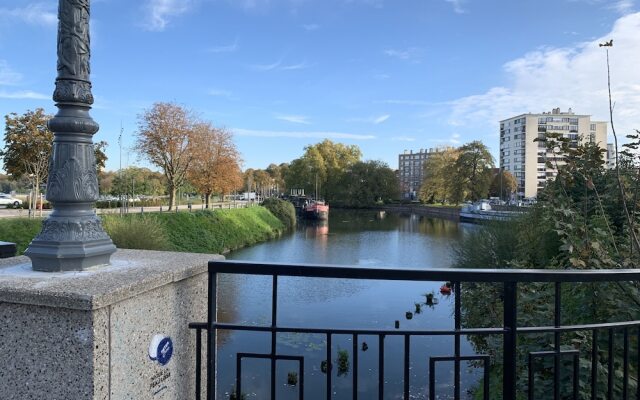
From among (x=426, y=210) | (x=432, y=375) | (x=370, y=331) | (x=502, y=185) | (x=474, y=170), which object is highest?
(x=474, y=170)

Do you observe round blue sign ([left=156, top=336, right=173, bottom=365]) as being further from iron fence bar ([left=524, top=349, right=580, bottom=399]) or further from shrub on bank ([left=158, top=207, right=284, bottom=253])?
shrub on bank ([left=158, top=207, right=284, bottom=253])

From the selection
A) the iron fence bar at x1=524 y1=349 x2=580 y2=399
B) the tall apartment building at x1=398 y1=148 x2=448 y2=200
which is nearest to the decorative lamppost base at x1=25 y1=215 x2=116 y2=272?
the iron fence bar at x1=524 y1=349 x2=580 y2=399

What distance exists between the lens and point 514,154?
350 feet

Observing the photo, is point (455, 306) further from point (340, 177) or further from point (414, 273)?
point (340, 177)

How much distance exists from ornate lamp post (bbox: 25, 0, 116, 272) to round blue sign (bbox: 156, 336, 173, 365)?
20.5 inches

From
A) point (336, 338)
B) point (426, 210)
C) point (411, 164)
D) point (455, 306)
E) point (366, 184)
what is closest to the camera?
point (455, 306)

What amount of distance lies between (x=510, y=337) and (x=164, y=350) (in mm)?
1567

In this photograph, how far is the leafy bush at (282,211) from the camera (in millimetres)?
50281

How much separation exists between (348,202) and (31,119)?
63.7m

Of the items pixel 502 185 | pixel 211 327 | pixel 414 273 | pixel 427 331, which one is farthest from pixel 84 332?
pixel 502 185

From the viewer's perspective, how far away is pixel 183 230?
27469 millimetres

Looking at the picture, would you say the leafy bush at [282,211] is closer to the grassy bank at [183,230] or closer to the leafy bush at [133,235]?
the grassy bank at [183,230]

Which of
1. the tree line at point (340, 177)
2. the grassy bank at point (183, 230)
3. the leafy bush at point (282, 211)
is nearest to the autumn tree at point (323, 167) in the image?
the tree line at point (340, 177)

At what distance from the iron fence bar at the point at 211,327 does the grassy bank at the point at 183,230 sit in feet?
45.8
